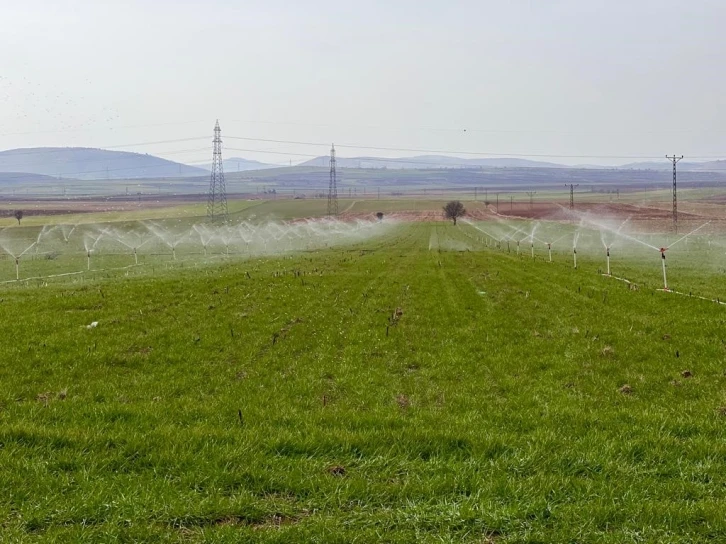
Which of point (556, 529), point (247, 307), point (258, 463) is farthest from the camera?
point (247, 307)

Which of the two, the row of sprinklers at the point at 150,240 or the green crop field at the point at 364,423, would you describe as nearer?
the green crop field at the point at 364,423

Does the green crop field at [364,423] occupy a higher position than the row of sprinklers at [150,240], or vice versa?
the row of sprinklers at [150,240]

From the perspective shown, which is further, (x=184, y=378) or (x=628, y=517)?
(x=184, y=378)

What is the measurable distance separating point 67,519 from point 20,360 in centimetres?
889

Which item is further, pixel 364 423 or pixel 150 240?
pixel 150 240

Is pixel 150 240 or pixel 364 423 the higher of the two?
pixel 150 240

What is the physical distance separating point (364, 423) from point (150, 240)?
86444 mm

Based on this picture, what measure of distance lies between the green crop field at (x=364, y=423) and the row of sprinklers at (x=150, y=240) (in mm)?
46298

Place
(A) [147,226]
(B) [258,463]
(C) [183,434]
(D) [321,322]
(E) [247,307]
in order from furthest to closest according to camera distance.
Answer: (A) [147,226] < (E) [247,307] < (D) [321,322] < (C) [183,434] < (B) [258,463]

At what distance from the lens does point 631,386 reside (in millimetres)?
12039

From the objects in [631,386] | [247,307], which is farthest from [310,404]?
[247,307]

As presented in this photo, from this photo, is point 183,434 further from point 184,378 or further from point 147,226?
point 147,226

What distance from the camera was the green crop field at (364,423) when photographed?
21.9ft

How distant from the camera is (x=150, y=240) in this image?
3489 inches
